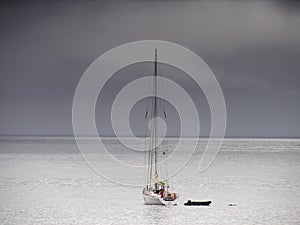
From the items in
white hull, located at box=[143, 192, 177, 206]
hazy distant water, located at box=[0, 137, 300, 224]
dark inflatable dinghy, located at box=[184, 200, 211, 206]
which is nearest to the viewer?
hazy distant water, located at box=[0, 137, 300, 224]

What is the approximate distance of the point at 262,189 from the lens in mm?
59531

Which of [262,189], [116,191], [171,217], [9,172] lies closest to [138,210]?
[171,217]

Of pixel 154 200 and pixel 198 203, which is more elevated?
pixel 154 200

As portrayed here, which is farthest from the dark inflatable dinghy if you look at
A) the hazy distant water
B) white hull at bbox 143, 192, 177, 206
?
white hull at bbox 143, 192, 177, 206

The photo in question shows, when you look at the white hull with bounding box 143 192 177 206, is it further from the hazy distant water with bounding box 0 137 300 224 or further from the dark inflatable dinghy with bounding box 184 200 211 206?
the dark inflatable dinghy with bounding box 184 200 211 206

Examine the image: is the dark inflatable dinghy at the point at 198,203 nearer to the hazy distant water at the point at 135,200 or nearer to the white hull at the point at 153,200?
the hazy distant water at the point at 135,200

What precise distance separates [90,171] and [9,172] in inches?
404

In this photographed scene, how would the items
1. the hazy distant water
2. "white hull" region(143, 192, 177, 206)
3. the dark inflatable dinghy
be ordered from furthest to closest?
the dark inflatable dinghy
"white hull" region(143, 192, 177, 206)
the hazy distant water

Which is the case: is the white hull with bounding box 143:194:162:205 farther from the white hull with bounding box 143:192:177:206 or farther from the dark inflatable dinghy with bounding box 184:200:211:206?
the dark inflatable dinghy with bounding box 184:200:211:206

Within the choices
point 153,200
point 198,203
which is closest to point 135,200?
point 153,200

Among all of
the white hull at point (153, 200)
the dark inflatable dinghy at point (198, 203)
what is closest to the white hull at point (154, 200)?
the white hull at point (153, 200)

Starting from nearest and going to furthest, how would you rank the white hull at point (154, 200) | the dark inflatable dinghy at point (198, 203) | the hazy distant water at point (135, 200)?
the hazy distant water at point (135, 200), the white hull at point (154, 200), the dark inflatable dinghy at point (198, 203)

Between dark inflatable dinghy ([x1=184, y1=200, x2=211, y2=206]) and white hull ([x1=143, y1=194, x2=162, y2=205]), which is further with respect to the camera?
dark inflatable dinghy ([x1=184, y1=200, x2=211, y2=206])

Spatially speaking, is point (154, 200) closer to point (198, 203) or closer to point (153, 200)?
point (153, 200)
